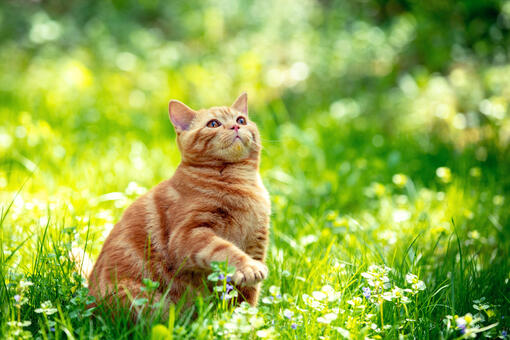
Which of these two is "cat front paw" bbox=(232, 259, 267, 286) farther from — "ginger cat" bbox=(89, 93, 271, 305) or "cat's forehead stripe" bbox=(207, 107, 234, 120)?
"cat's forehead stripe" bbox=(207, 107, 234, 120)

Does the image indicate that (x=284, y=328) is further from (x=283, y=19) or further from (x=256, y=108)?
(x=283, y=19)

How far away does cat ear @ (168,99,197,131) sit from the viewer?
227 centimetres

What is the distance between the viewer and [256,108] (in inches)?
191

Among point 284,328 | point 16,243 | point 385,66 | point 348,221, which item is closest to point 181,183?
point 284,328

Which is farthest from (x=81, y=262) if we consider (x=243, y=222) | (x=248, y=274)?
(x=248, y=274)

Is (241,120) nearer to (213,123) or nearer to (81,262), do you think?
(213,123)

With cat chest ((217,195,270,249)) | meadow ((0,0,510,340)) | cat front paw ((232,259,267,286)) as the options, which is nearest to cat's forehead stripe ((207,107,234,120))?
meadow ((0,0,510,340))

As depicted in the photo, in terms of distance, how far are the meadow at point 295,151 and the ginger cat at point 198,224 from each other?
0.36ft

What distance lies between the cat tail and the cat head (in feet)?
2.19

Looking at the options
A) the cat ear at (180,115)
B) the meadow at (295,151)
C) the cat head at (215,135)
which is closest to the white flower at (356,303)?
the meadow at (295,151)

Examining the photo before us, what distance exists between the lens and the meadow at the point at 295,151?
1975 millimetres

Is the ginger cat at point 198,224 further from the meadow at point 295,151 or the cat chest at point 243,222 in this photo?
the meadow at point 295,151

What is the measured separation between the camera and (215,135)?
2125 millimetres

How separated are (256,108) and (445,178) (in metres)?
2.10
